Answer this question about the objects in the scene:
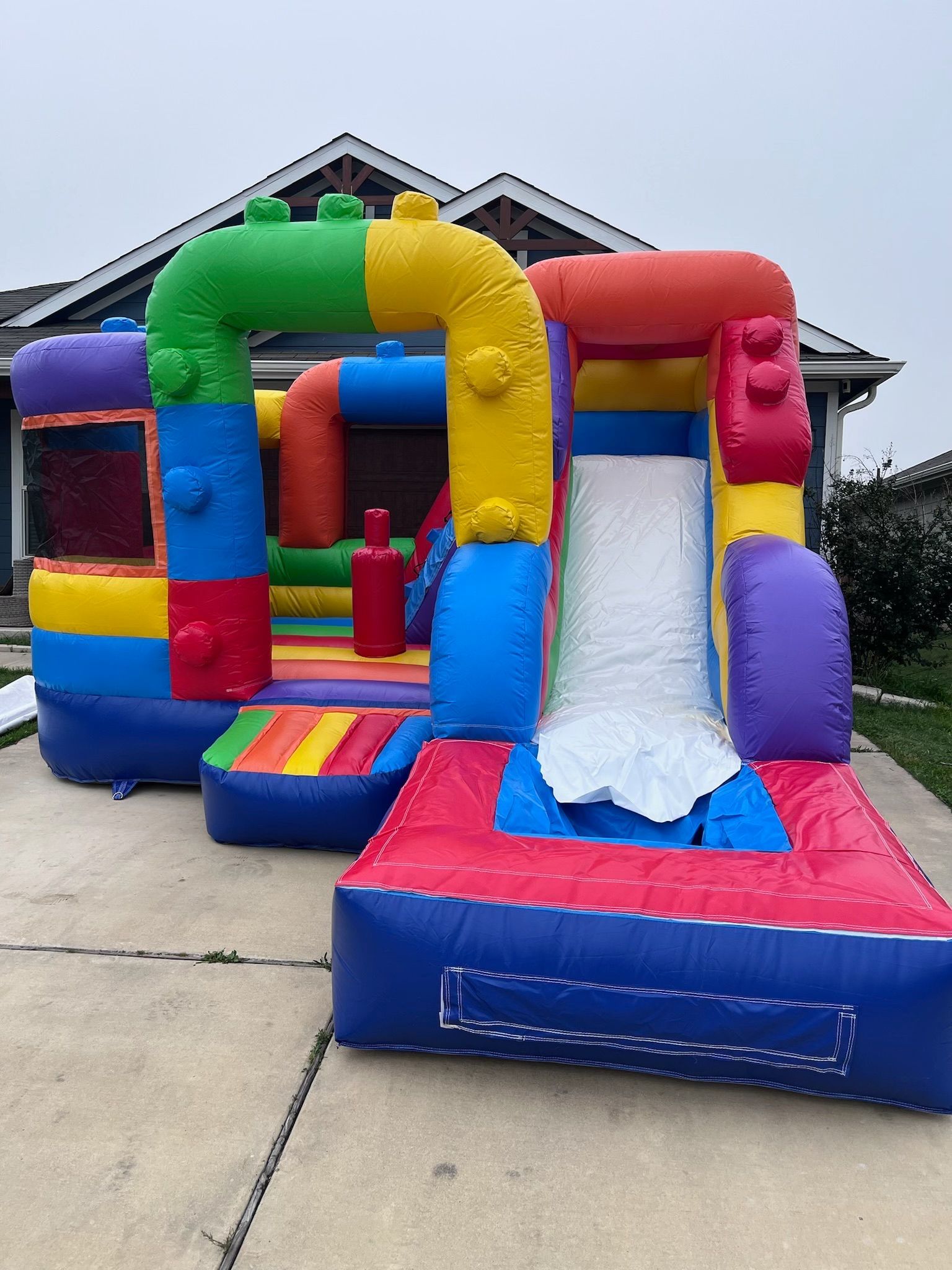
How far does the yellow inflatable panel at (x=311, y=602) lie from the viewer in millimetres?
6285

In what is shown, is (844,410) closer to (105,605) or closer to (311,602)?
(311,602)

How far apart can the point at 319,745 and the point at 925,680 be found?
5764 mm

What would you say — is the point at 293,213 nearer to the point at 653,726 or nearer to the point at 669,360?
the point at 669,360

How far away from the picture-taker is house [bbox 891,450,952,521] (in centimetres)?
1188

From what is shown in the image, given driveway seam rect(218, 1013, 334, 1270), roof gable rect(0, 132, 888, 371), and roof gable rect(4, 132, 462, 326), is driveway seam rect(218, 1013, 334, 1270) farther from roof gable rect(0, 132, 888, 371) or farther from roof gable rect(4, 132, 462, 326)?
roof gable rect(4, 132, 462, 326)

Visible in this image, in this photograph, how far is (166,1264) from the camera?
179 cm

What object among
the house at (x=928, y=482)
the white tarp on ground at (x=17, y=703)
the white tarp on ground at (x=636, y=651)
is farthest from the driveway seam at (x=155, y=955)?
the house at (x=928, y=482)

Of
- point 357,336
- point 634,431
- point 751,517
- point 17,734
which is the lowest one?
point 17,734

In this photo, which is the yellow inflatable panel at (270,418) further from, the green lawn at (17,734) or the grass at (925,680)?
the grass at (925,680)

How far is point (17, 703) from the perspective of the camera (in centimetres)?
596

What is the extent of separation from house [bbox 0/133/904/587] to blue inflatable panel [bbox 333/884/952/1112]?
6.36 meters

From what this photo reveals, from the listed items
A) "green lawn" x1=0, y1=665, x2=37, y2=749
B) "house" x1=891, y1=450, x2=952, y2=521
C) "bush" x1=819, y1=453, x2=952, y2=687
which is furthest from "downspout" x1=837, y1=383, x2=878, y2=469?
"green lawn" x1=0, y1=665, x2=37, y2=749

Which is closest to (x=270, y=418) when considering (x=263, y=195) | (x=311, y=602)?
(x=311, y=602)

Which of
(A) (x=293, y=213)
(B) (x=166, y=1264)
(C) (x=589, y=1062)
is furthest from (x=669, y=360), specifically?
(A) (x=293, y=213)
